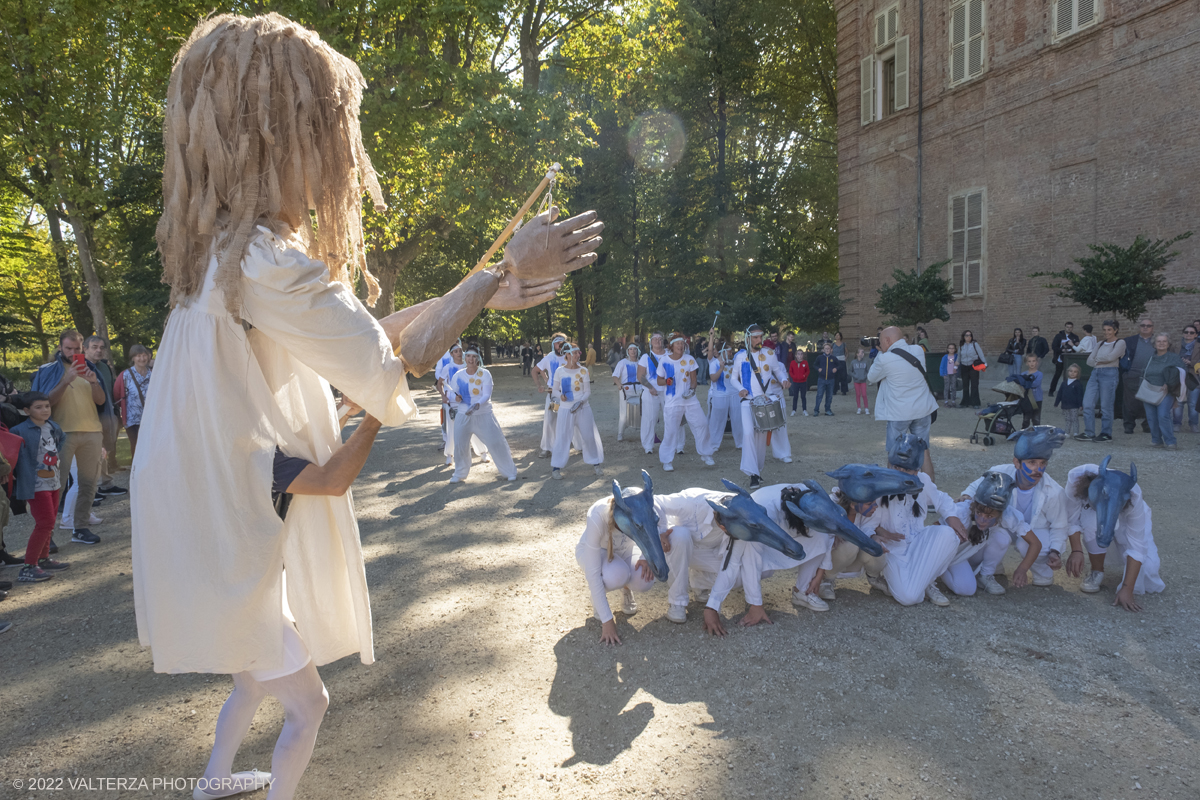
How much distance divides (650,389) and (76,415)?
7.46 meters

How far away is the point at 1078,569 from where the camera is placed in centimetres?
486

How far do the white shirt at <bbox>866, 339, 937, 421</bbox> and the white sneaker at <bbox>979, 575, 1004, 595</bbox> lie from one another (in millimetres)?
3046

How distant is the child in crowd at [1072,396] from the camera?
444 inches

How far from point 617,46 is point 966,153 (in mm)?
9761

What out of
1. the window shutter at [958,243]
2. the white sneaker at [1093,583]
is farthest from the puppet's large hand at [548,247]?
the window shutter at [958,243]

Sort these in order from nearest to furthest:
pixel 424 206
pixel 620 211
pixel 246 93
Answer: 1. pixel 246 93
2. pixel 424 206
3. pixel 620 211

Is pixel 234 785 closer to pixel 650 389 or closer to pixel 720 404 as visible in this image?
pixel 650 389

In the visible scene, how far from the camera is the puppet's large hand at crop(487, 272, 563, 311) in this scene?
6.17ft

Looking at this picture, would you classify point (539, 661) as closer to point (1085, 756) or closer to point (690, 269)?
point (1085, 756)

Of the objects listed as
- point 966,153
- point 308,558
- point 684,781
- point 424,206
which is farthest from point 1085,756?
point 966,153

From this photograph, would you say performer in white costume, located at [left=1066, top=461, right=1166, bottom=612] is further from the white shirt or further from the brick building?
the brick building

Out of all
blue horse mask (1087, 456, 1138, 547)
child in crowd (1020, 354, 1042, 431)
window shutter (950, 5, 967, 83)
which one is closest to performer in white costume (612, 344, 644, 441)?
child in crowd (1020, 354, 1042, 431)

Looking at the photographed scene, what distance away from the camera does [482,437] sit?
32.4 ft

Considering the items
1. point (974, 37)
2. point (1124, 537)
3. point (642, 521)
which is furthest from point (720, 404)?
point (974, 37)
